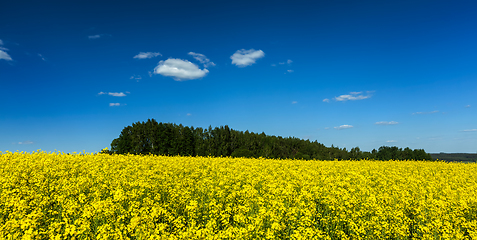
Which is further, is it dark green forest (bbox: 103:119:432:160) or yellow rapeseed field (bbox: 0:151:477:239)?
dark green forest (bbox: 103:119:432:160)

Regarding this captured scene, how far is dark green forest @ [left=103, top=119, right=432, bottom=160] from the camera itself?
61250mm

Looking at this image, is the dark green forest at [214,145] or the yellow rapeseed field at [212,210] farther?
the dark green forest at [214,145]

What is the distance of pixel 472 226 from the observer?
27.2 ft

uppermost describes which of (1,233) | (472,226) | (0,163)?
(0,163)

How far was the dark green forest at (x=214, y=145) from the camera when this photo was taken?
201 feet

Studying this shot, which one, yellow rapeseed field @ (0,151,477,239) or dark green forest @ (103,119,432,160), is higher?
dark green forest @ (103,119,432,160)

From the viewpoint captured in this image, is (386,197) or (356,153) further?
(356,153)

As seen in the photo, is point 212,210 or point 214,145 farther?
point 214,145

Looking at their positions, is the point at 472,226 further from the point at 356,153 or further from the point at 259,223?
the point at 356,153

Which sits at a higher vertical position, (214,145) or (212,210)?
(214,145)

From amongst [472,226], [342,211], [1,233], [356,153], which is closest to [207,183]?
[342,211]

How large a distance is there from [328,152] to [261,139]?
72.0 ft

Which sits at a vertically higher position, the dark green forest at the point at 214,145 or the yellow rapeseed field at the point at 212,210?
the dark green forest at the point at 214,145

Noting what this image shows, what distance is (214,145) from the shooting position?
217 feet
